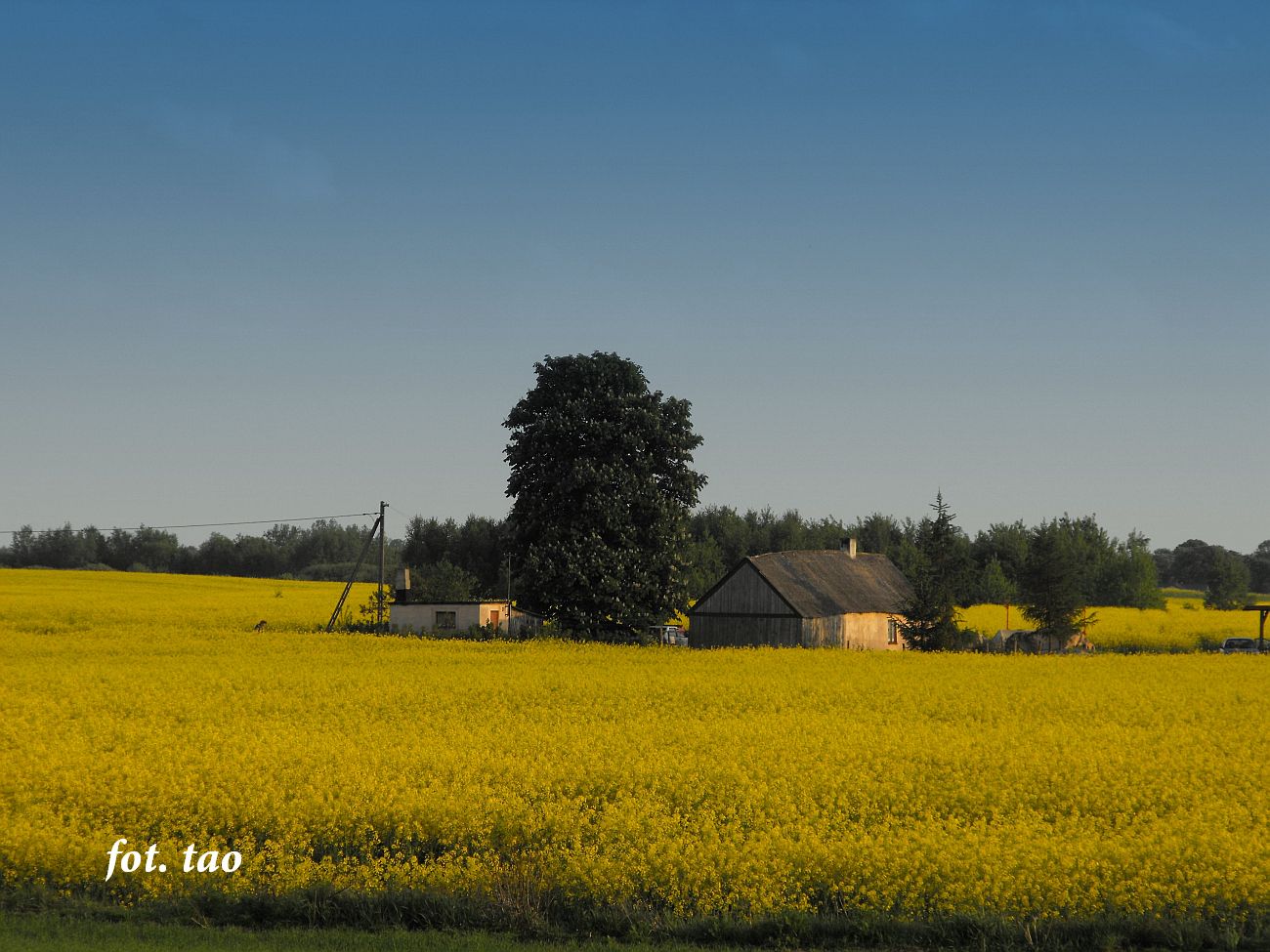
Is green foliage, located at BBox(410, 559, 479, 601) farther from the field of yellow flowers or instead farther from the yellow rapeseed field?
the field of yellow flowers

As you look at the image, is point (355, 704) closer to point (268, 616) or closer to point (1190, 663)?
point (1190, 663)

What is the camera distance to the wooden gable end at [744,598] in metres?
53.1

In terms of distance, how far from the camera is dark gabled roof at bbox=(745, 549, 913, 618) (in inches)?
2118

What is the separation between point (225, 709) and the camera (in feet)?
80.4

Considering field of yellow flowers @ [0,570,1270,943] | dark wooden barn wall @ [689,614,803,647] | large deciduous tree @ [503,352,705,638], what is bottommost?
field of yellow flowers @ [0,570,1270,943]

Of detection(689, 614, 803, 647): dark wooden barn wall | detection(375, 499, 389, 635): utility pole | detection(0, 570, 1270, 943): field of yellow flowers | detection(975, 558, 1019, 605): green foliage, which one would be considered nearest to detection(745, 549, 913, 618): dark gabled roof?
detection(689, 614, 803, 647): dark wooden barn wall

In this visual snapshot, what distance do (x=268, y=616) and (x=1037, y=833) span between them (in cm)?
5170

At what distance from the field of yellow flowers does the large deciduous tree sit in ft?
60.0

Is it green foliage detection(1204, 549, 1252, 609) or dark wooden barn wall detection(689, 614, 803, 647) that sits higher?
green foliage detection(1204, 549, 1252, 609)

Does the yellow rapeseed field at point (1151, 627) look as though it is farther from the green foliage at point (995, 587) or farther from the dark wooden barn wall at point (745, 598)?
the green foliage at point (995, 587)

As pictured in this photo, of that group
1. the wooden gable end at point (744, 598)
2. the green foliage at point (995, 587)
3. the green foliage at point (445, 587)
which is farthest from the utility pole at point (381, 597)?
the green foliage at point (995, 587)

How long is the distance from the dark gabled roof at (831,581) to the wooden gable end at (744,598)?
370mm

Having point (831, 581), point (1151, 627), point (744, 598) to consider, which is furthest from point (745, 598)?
point (1151, 627)

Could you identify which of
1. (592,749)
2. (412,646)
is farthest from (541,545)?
(592,749)
